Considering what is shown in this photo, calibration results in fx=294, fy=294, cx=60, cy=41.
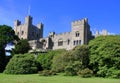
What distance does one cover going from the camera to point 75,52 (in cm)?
4428

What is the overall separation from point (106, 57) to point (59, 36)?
4421 centimetres

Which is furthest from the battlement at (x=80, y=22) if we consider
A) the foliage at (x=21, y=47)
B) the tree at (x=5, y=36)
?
the tree at (x=5, y=36)

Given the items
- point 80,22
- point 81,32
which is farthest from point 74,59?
point 80,22

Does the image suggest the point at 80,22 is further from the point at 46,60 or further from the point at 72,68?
the point at 72,68

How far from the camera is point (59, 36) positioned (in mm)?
83438

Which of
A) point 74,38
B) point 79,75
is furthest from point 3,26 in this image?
point 79,75

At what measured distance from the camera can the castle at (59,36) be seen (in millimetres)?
76500

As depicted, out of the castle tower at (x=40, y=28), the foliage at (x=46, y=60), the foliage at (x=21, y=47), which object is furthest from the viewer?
the castle tower at (x=40, y=28)

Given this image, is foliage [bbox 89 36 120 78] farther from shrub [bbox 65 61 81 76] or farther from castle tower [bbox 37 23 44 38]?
castle tower [bbox 37 23 44 38]

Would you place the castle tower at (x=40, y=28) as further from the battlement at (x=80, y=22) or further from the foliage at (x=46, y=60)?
the foliage at (x=46, y=60)

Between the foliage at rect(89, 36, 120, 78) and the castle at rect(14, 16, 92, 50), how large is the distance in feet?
104

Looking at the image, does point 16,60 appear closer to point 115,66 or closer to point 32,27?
point 115,66

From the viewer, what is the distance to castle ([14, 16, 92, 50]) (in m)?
76.5

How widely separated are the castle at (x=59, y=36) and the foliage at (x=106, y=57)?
3172 centimetres
